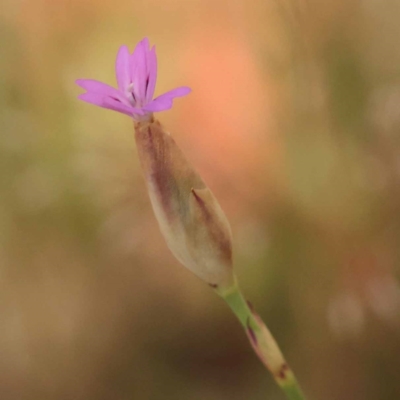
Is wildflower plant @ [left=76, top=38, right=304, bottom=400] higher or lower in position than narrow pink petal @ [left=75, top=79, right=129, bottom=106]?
lower

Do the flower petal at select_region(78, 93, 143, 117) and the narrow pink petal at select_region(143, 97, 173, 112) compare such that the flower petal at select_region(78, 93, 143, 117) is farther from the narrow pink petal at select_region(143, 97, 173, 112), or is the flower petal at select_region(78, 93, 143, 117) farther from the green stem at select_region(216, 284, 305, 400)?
the green stem at select_region(216, 284, 305, 400)

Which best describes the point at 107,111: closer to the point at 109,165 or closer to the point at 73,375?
the point at 109,165

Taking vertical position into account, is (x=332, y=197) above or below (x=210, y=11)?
below

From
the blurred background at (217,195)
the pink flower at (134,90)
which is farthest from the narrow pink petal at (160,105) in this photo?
the blurred background at (217,195)

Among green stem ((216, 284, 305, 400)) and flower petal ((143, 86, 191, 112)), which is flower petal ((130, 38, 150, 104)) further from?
green stem ((216, 284, 305, 400))

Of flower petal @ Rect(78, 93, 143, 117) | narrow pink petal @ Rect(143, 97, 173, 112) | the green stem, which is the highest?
flower petal @ Rect(78, 93, 143, 117)

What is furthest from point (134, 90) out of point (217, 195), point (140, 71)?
point (217, 195)

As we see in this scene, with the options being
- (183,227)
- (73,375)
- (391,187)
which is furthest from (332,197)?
(73,375)

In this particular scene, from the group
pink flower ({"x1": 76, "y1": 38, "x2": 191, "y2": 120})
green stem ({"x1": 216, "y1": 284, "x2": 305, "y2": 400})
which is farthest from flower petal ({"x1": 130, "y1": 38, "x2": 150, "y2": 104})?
green stem ({"x1": 216, "y1": 284, "x2": 305, "y2": 400})
